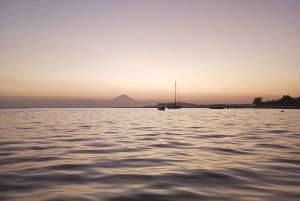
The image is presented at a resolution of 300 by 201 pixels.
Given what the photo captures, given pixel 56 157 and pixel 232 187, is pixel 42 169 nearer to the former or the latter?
pixel 56 157

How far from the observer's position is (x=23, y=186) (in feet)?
21.0

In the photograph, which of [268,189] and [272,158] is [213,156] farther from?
[268,189]

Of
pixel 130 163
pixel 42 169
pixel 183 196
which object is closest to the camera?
pixel 183 196

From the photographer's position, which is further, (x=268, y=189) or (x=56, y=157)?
(x=56, y=157)

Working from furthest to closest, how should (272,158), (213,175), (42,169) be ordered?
(272,158), (42,169), (213,175)

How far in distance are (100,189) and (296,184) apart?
203 inches

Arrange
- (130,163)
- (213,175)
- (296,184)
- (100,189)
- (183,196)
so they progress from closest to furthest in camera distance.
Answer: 1. (183,196)
2. (100,189)
3. (296,184)
4. (213,175)
5. (130,163)

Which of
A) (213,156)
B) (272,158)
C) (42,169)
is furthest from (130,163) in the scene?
(272,158)

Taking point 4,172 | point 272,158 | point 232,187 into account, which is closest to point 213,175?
point 232,187

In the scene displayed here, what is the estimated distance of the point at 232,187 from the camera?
20.9 ft

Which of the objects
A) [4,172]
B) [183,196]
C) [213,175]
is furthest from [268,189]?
[4,172]

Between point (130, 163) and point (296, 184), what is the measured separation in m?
5.42

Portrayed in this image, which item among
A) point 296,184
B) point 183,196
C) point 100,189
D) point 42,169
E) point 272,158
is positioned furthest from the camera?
point 272,158

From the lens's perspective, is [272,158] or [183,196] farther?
[272,158]
